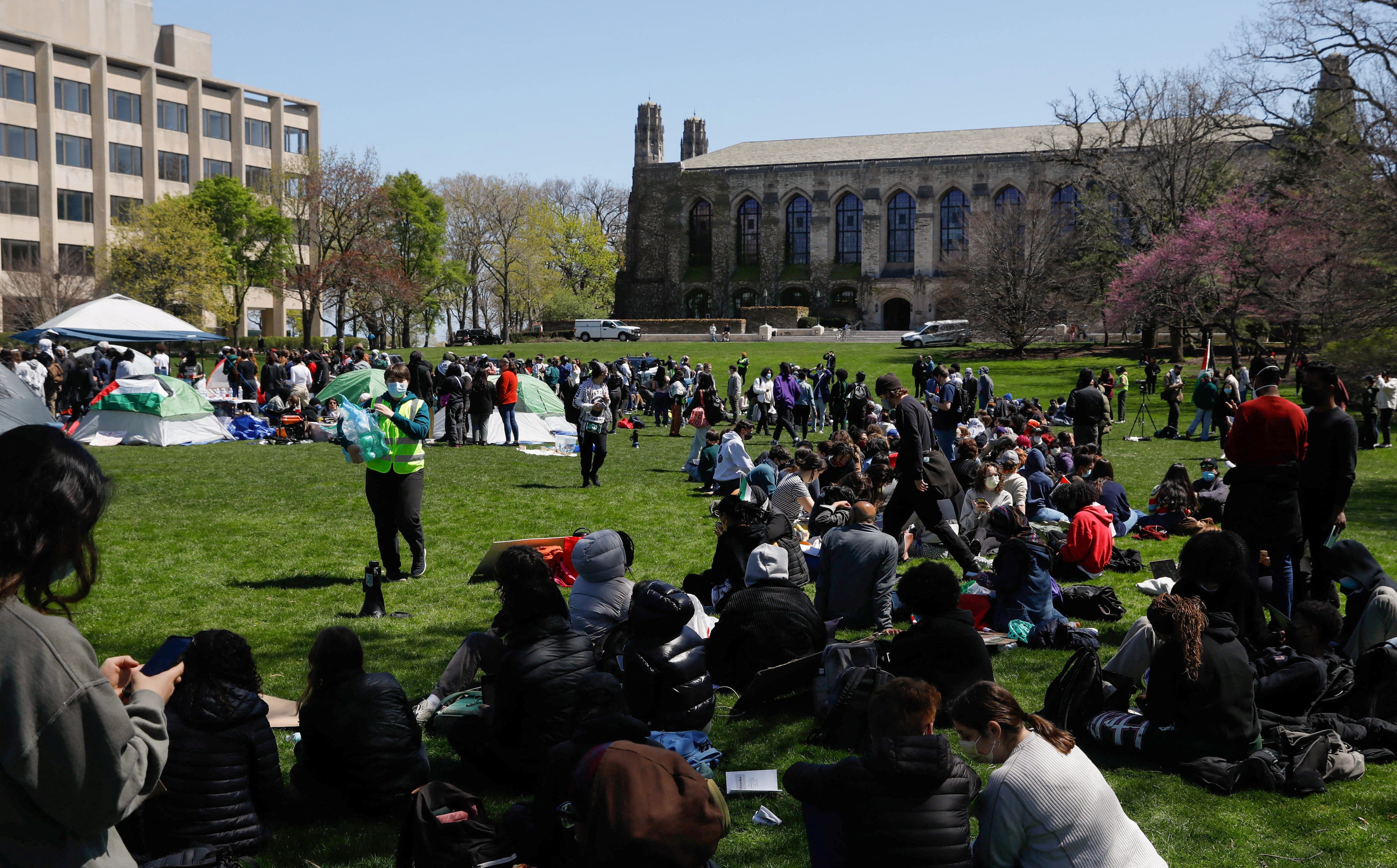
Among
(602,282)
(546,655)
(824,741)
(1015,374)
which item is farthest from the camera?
(602,282)

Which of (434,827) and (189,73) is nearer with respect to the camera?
(434,827)

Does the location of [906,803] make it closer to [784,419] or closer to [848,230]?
[784,419]

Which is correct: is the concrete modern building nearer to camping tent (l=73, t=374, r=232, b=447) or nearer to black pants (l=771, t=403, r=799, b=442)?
camping tent (l=73, t=374, r=232, b=447)

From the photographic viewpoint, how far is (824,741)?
19.0ft

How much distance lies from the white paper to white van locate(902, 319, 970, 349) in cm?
4783

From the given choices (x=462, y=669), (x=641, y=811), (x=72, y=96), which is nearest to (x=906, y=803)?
(x=641, y=811)

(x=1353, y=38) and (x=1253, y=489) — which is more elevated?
(x=1353, y=38)

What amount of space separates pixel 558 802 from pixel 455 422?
1736 cm

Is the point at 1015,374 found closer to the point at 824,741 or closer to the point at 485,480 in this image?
the point at 485,480

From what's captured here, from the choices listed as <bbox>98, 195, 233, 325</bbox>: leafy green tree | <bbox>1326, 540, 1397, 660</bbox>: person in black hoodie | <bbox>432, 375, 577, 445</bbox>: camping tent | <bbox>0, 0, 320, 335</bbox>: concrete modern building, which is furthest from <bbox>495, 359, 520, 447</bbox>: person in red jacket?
<bbox>0, 0, 320, 335</bbox>: concrete modern building

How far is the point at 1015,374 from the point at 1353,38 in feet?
54.4

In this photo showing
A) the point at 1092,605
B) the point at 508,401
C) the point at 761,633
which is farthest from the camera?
the point at 508,401

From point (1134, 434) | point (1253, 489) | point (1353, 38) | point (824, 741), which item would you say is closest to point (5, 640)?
point (824, 741)

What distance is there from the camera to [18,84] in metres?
58.6
